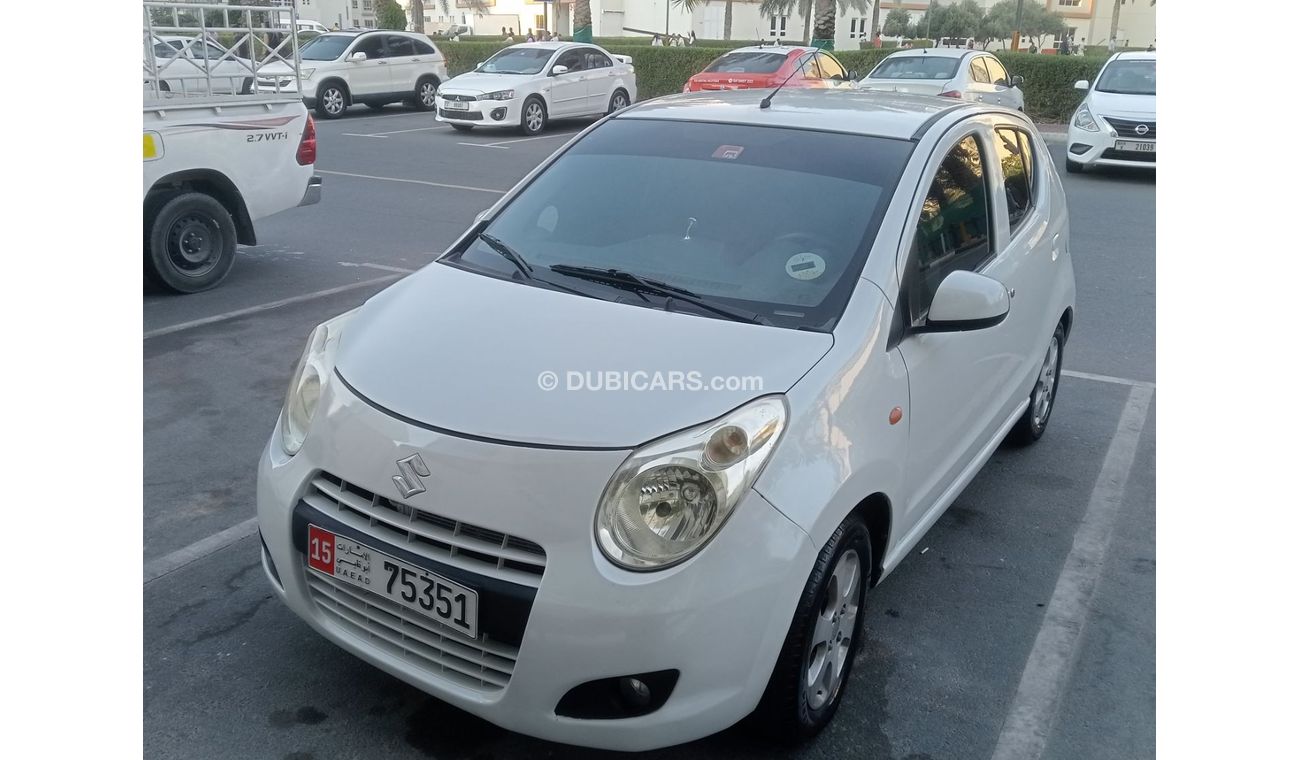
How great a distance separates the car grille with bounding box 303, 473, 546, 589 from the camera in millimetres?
2455

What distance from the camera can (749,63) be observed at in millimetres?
17641

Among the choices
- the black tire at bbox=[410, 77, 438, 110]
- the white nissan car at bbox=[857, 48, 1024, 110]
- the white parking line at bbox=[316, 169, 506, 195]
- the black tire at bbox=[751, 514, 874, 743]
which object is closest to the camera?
the black tire at bbox=[751, 514, 874, 743]

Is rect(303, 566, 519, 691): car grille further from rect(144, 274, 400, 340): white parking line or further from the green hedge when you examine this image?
the green hedge

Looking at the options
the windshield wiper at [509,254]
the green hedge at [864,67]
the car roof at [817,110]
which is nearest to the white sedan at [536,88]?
the green hedge at [864,67]

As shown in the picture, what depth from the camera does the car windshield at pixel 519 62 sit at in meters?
18.5

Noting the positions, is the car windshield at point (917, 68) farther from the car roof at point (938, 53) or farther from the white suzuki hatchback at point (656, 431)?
the white suzuki hatchback at point (656, 431)

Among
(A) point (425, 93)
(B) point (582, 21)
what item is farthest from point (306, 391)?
(B) point (582, 21)

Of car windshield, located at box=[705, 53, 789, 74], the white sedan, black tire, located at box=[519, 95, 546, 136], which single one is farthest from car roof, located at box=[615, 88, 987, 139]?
black tire, located at box=[519, 95, 546, 136]

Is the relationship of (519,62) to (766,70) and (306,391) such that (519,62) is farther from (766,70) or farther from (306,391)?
(306,391)

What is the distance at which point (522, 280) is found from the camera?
337cm

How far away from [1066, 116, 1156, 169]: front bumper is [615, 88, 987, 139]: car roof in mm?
10650

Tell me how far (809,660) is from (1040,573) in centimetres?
160

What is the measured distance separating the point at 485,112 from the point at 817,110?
14360 millimetres

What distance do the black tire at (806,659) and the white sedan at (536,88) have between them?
15.0m
